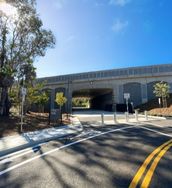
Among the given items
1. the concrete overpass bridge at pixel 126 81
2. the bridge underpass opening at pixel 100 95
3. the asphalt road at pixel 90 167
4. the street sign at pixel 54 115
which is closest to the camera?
the asphalt road at pixel 90 167

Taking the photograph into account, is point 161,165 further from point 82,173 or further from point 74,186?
point 74,186

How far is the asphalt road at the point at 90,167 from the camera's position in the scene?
4164mm

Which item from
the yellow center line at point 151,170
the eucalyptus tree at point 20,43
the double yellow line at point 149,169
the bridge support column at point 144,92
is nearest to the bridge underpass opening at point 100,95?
the bridge support column at point 144,92

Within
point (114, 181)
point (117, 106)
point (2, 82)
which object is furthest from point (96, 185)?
point (117, 106)

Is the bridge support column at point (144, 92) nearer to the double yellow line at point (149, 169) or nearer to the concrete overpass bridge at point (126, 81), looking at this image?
the concrete overpass bridge at point (126, 81)

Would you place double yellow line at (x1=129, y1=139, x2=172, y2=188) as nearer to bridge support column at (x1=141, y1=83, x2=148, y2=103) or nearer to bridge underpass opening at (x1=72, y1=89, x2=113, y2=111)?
bridge support column at (x1=141, y1=83, x2=148, y2=103)

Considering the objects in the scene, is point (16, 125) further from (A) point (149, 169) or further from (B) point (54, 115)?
(A) point (149, 169)

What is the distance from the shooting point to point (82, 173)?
471cm

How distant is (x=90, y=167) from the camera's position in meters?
5.11

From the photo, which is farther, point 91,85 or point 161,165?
point 91,85

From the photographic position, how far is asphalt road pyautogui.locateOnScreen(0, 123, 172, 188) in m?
4.16

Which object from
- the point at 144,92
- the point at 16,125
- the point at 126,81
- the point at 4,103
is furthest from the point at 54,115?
the point at 144,92

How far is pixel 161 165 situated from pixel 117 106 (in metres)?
30.2

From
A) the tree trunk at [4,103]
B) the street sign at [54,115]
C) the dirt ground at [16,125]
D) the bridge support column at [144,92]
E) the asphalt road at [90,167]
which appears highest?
the bridge support column at [144,92]
